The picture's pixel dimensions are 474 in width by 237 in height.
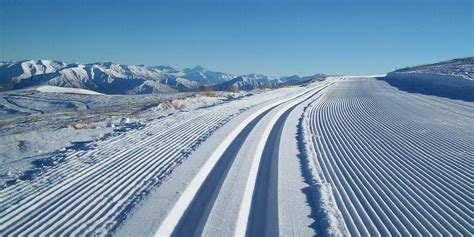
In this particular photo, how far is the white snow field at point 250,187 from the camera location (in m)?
6.32

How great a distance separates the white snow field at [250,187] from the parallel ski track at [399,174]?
0.03 meters

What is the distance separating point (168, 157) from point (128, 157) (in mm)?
992

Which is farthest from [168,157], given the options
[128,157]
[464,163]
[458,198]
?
[464,163]

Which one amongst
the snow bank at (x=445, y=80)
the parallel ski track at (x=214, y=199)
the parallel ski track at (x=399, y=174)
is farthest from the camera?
the snow bank at (x=445, y=80)

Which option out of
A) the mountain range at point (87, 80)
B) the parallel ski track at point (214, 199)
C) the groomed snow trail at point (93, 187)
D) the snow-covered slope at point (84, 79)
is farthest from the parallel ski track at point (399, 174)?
the snow-covered slope at point (84, 79)

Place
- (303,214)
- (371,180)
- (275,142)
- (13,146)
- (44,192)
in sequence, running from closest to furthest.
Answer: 1. (303,214)
2. (44,192)
3. (371,180)
4. (13,146)
5. (275,142)

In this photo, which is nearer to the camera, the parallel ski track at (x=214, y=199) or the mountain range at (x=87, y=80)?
the parallel ski track at (x=214, y=199)

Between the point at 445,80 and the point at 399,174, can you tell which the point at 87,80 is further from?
the point at 399,174

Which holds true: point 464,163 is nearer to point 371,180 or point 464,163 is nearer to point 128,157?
point 371,180

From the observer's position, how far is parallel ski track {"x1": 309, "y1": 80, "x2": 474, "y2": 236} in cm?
658

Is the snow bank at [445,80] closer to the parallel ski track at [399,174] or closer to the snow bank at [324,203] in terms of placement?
the parallel ski track at [399,174]

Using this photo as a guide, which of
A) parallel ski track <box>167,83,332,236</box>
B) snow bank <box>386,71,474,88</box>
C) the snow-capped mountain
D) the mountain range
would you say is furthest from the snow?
the mountain range

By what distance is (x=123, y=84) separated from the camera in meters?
134

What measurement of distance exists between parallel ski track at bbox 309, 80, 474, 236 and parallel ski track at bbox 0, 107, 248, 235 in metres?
3.76
